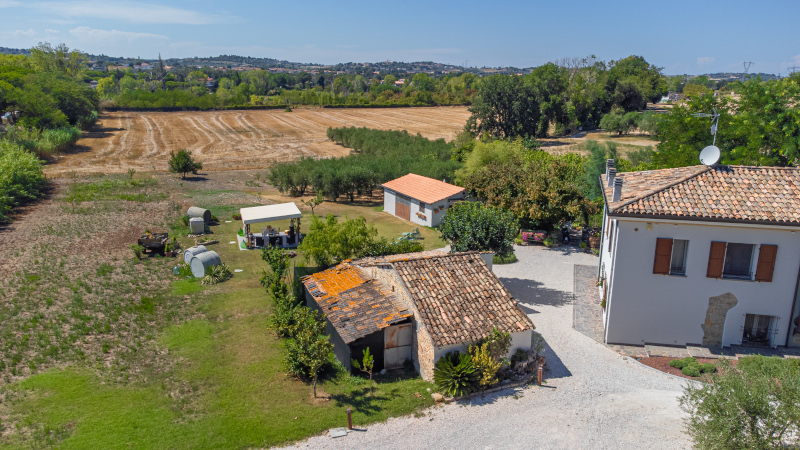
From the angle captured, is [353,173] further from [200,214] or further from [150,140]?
[150,140]

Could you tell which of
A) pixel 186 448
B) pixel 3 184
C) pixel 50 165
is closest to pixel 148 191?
pixel 3 184

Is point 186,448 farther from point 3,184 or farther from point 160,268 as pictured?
point 3,184

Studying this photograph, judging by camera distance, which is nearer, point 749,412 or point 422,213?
point 749,412

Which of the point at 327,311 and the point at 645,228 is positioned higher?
the point at 645,228

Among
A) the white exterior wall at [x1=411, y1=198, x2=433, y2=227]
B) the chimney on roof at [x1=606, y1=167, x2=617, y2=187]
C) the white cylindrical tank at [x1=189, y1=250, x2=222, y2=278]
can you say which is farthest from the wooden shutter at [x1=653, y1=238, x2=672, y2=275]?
the white cylindrical tank at [x1=189, y1=250, x2=222, y2=278]

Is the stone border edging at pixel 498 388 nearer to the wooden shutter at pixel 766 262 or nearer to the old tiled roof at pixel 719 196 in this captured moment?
the old tiled roof at pixel 719 196

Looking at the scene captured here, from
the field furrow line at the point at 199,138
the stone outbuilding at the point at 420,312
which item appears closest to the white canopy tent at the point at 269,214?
the stone outbuilding at the point at 420,312

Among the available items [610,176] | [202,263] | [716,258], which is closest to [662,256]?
[716,258]
